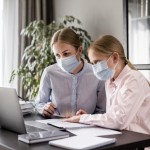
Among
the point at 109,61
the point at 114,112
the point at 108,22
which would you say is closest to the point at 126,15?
the point at 108,22

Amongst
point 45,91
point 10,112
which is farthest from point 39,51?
point 10,112

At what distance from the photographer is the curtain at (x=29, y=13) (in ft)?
11.6

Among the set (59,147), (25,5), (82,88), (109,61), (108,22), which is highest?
(25,5)

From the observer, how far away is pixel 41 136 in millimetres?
1104

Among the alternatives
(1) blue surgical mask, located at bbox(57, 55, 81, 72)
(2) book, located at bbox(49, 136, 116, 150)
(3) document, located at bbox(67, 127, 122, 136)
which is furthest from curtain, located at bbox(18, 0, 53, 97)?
(2) book, located at bbox(49, 136, 116, 150)

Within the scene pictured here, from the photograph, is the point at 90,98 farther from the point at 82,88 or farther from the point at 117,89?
the point at 117,89

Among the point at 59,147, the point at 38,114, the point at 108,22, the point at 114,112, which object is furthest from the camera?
the point at 108,22

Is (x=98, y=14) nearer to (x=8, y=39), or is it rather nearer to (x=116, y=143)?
(x=8, y=39)

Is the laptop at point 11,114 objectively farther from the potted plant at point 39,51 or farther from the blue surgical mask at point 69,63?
the potted plant at point 39,51

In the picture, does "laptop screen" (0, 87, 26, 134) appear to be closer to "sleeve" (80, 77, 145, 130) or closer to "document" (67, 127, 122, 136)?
"document" (67, 127, 122, 136)

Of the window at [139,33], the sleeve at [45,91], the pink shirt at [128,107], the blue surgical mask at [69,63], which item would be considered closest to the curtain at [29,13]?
the window at [139,33]

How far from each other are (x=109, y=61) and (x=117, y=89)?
0.15m

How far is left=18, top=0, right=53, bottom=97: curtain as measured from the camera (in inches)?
140

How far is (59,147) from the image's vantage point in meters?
1.00
